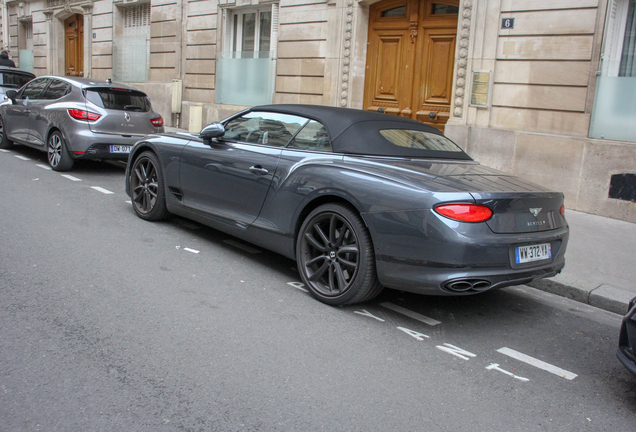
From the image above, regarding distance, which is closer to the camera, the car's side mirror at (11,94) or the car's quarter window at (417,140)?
the car's quarter window at (417,140)

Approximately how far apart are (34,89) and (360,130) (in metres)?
8.08

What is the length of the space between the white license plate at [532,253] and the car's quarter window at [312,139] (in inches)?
66.6

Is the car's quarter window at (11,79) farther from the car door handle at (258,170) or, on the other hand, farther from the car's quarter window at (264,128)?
the car door handle at (258,170)

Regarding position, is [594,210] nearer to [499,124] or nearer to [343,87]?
[499,124]

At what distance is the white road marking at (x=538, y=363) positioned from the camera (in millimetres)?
3557

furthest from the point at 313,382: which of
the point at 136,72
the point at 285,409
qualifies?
the point at 136,72

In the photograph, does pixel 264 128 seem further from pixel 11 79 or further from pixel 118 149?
pixel 11 79

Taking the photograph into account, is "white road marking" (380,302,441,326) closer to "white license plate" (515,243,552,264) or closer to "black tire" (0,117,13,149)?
"white license plate" (515,243,552,264)

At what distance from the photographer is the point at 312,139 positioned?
491cm

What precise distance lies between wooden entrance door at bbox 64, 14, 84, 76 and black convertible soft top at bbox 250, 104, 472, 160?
20493mm

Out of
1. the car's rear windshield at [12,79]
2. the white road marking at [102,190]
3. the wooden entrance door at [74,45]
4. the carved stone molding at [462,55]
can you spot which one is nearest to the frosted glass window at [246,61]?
the car's rear windshield at [12,79]

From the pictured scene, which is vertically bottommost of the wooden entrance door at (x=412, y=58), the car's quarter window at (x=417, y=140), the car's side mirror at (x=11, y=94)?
the car's quarter window at (x=417, y=140)

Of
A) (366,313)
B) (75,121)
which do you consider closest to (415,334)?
(366,313)

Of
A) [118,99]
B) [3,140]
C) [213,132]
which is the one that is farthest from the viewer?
[3,140]
